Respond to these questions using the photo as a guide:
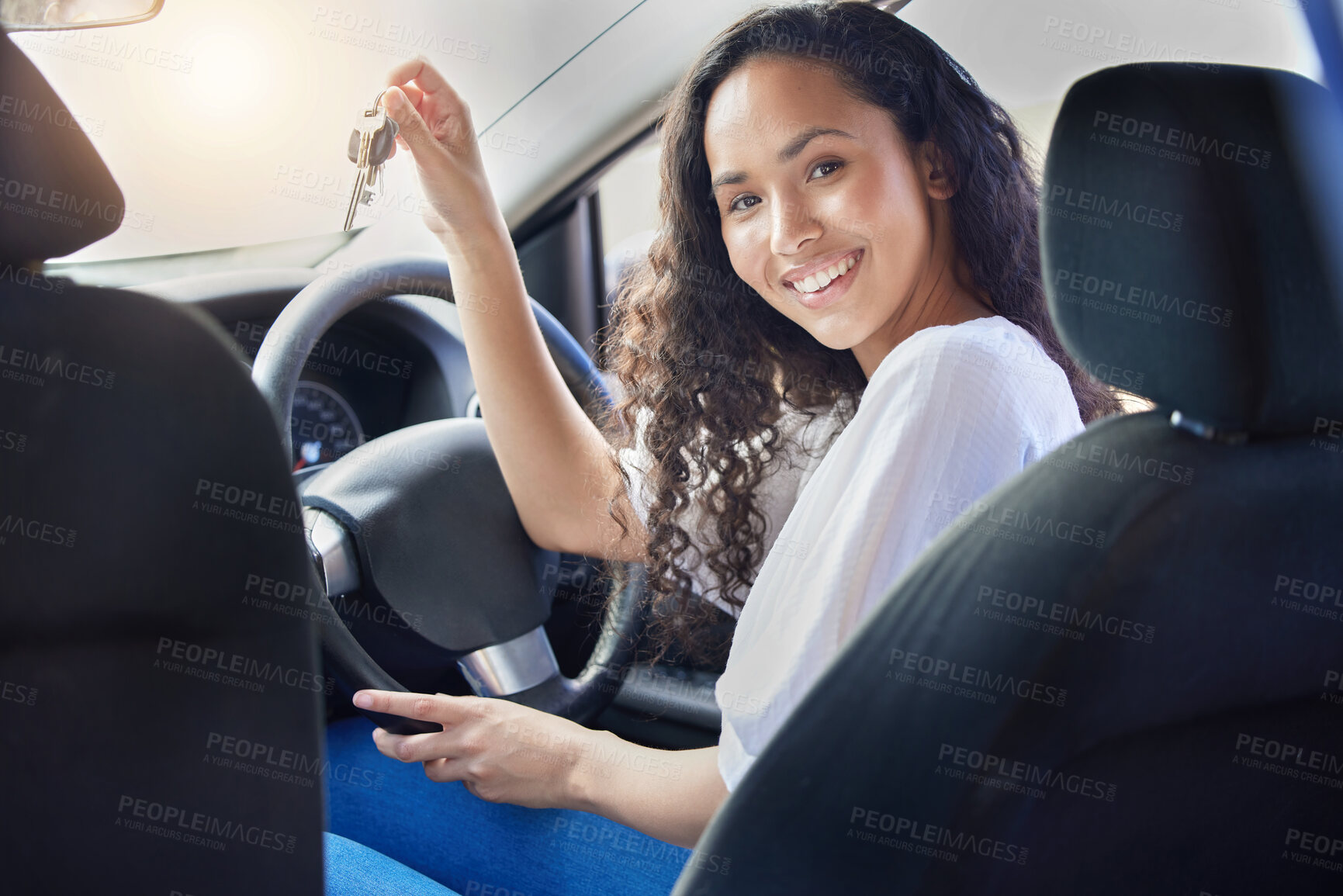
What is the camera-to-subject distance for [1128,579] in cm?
56

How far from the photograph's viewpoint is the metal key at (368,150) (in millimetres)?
1007

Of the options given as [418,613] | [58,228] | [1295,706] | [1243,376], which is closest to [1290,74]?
[1243,376]

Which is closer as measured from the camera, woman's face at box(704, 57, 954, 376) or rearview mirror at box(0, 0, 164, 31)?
rearview mirror at box(0, 0, 164, 31)

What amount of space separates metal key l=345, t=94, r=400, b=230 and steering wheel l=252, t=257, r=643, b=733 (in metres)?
0.18

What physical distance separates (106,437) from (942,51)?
97cm

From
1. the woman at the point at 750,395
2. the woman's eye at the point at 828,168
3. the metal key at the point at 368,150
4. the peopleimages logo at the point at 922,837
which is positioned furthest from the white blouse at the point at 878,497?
the metal key at the point at 368,150

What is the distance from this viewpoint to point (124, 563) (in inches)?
22.7

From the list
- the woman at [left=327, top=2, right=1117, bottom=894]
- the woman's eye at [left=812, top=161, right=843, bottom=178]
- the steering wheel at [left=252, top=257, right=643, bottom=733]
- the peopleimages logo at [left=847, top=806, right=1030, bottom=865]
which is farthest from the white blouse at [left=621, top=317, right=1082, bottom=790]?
the steering wheel at [left=252, top=257, right=643, bottom=733]

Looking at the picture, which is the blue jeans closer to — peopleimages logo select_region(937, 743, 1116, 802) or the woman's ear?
peopleimages logo select_region(937, 743, 1116, 802)

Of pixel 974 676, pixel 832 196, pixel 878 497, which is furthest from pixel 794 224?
pixel 974 676

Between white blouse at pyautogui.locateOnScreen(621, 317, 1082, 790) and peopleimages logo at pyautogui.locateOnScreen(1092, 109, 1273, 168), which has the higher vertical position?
peopleimages logo at pyautogui.locateOnScreen(1092, 109, 1273, 168)

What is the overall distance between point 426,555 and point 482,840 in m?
0.35

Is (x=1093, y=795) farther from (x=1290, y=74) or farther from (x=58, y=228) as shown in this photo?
(x=58, y=228)

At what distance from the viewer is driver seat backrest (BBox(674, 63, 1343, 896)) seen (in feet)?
1.86
